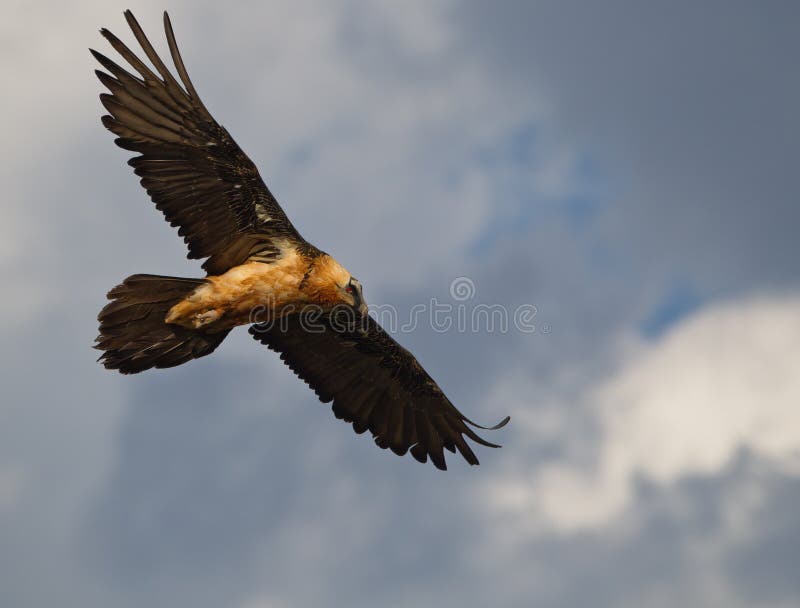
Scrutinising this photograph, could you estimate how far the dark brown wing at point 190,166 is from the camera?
10.7 m

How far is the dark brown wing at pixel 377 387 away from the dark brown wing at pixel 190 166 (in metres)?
1.80

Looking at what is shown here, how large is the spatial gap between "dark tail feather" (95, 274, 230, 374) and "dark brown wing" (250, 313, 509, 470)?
1.65 meters

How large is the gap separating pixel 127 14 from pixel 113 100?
0.90 m

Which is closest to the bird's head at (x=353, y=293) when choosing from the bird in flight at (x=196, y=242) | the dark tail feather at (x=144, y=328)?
the bird in flight at (x=196, y=242)

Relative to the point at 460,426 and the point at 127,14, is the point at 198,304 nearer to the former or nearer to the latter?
the point at 127,14

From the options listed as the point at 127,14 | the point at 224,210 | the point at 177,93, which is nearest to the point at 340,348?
the point at 224,210

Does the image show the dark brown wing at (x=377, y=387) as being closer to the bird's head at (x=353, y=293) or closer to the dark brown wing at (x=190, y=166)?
the bird's head at (x=353, y=293)

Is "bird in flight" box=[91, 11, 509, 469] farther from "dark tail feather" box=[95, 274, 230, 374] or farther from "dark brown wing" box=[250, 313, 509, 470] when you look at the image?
"dark brown wing" box=[250, 313, 509, 470]

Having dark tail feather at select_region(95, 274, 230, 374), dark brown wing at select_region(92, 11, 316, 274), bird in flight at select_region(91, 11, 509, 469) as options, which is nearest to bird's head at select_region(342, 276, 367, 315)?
bird in flight at select_region(91, 11, 509, 469)

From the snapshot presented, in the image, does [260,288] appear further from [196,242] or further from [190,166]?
[190,166]

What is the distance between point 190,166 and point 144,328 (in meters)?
1.71

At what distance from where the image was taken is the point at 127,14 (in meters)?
10.2

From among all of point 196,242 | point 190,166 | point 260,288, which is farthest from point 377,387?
point 190,166

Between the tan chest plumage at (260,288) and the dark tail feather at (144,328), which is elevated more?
the tan chest plumage at (260,288)
